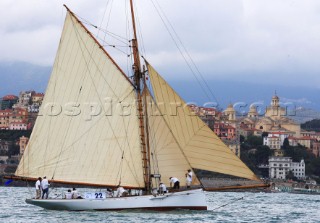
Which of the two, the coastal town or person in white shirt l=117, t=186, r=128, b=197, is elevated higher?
the coastal town

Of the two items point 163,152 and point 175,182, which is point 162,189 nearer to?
point 175,182

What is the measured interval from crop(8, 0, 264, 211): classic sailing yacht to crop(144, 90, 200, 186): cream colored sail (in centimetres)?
4

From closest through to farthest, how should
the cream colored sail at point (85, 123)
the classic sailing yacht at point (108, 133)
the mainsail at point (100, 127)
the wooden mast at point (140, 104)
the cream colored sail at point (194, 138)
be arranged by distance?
the cream colored sail at point (194, 138)
the classic sailing yacht at point (108, 133)
the mainsail at point (100, 127)
the wooden mast at point (140, 104)
the cream colored sail at point (85, 123)

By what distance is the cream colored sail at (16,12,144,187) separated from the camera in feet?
143

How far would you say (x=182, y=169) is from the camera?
43062 mm

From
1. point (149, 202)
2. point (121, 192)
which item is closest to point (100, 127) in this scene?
point (121, 192)

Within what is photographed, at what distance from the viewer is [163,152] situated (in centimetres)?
4306

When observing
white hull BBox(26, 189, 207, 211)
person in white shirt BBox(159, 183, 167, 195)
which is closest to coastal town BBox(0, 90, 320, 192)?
white hull BBox(26, 189, 207, 211)

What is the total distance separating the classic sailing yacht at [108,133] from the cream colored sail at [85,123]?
1.6 inches

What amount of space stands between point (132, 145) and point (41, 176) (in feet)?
13.6

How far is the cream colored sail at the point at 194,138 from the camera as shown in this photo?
41803 millimetres

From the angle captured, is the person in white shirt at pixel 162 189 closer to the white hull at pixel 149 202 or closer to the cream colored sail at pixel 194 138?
the white hull at pixel 149 202

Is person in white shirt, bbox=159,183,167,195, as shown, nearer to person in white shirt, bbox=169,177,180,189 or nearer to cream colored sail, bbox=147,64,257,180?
person in white shirt, bbox=169,177,180,189

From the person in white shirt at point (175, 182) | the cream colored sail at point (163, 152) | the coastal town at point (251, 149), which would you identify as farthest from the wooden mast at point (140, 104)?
the coastal town at point (251, 149)
